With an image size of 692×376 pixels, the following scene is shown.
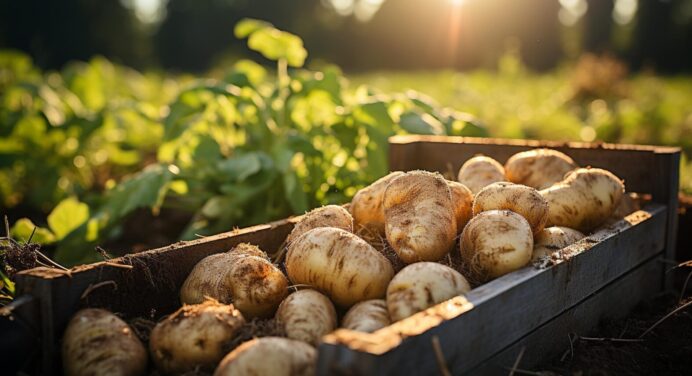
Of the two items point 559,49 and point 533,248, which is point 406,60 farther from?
point 533,248

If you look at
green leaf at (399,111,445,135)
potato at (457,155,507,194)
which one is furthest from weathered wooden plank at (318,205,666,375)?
green leaf at (399,111,445,135)

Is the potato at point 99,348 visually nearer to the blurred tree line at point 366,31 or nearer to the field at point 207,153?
the field at point 207,153

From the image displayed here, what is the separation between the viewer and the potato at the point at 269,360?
64.4 inches

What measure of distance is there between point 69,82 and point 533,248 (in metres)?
6.26

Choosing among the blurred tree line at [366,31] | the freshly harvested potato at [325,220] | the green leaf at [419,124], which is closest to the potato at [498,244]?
the freshly harvested potato at [325,220]

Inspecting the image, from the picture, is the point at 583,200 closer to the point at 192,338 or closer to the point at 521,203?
the point at 521,203

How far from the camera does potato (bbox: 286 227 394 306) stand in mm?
2102

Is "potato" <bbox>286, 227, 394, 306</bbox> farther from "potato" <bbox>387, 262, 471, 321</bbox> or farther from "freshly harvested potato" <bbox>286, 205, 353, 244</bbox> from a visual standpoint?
"freshly harvested potato" <bbox>286, 205, 353, 244</bbox>

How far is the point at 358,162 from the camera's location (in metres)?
4.14

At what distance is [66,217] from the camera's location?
363 centimetres

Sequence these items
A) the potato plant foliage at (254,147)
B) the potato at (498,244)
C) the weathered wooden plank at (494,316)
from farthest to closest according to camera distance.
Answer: the potato plant foliage at (254,147)
the potato at (498,244)
the weathered wooden plank at (494,316)

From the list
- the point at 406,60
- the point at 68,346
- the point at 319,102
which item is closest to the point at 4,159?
the point at 319,102

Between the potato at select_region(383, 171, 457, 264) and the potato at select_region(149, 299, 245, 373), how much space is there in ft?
2.11

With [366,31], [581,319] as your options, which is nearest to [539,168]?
[581,319]
